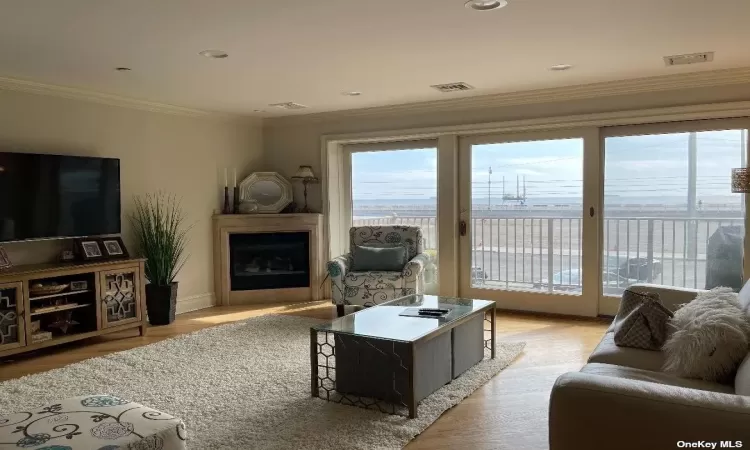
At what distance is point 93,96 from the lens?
16.1 ft

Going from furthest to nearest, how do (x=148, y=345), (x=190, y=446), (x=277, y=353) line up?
(x=148, y=345), (x=277, y=353), (x=190, y=446)

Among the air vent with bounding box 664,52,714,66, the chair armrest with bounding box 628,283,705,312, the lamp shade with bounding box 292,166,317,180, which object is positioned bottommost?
the chair armrest with bounding box 628,283,705,312

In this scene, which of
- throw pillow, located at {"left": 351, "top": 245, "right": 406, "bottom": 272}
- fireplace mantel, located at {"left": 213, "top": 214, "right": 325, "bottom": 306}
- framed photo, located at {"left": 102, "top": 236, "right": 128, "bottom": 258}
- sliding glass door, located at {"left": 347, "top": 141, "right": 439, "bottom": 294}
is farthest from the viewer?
fireplace mantel, located at {"left": 213, "top": 214, "right": 325, "bottom": 306}

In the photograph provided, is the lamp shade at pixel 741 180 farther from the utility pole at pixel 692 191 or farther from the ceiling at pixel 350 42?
the ceiling at pixel 350 42

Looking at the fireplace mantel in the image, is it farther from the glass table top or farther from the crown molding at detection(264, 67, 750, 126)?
the glass table top

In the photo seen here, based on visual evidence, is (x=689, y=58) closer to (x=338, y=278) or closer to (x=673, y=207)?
(x=673, y=207)

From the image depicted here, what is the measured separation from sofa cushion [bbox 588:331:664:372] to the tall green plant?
3.99 m

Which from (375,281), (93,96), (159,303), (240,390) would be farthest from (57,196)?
(375,281)

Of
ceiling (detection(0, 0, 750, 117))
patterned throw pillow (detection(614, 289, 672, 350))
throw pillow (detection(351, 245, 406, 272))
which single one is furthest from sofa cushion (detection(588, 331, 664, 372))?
throw pillow (detection(351, 245, 406, 272))

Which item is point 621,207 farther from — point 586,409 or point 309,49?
point 586,409

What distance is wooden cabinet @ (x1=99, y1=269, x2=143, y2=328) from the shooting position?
177 inches

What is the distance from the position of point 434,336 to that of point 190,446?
4.43ft

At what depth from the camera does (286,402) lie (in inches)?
122

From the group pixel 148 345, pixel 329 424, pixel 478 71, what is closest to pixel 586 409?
pixel 329 424
